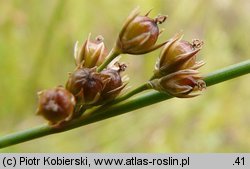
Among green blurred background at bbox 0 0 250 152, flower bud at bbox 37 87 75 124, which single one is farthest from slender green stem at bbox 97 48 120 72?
green blurred background at bbox 0 0 250 152

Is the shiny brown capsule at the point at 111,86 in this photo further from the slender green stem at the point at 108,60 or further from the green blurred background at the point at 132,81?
the green blurred background at the point at 132,81

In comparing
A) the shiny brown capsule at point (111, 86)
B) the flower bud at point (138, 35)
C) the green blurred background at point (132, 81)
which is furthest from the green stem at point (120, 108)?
the green blurred background at point (132, 81)

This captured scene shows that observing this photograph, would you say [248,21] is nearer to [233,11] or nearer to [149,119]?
[233,11]

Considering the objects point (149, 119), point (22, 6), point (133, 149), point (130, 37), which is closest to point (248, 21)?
point (149, 119)

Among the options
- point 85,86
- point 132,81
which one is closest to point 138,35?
point 85,86

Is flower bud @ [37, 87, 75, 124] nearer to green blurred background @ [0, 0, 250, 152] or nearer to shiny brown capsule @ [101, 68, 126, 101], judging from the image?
shiny brown capsule @ [101, 68, 126, 101]

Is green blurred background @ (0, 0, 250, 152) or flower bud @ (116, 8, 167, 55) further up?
green blurred background @ (0, 0, 250, 152)

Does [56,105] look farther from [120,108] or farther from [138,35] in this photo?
[138,35]
